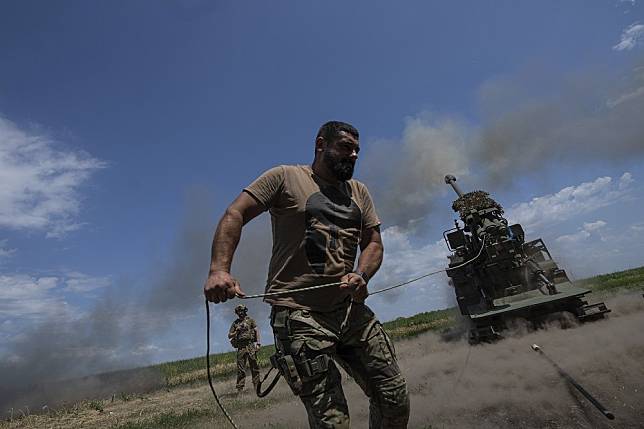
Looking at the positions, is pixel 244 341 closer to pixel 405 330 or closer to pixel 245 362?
pixel 245 362

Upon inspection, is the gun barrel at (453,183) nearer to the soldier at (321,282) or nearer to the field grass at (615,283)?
the field grass at (615,283)

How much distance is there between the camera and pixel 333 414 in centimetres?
265

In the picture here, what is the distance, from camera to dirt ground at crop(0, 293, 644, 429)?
5262mm

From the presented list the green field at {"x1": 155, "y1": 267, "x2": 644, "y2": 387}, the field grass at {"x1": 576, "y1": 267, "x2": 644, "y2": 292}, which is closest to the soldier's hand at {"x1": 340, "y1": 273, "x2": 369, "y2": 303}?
the field grass at {"x1": 576, "y1": 267, "x2": 644, "y2": 292}

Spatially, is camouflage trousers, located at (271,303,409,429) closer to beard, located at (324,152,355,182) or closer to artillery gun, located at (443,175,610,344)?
beard, located at (324,152,355,182)

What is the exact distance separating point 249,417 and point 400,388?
575 cm

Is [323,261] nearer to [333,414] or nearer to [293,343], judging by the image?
[293,343]

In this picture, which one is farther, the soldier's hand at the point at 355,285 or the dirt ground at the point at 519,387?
the dirt ground at the point at 519,387

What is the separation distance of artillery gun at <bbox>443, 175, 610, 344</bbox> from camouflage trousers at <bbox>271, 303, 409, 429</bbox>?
6672mm

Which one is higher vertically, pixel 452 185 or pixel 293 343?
pixel 452 185

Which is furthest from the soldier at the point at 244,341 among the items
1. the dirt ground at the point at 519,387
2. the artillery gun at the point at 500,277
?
the artillery gun at the point at 500,277

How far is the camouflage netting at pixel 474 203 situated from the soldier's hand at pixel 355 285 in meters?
9.69

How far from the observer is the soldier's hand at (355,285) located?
302 centimetres

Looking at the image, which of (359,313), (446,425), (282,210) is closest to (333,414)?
(359,313)
